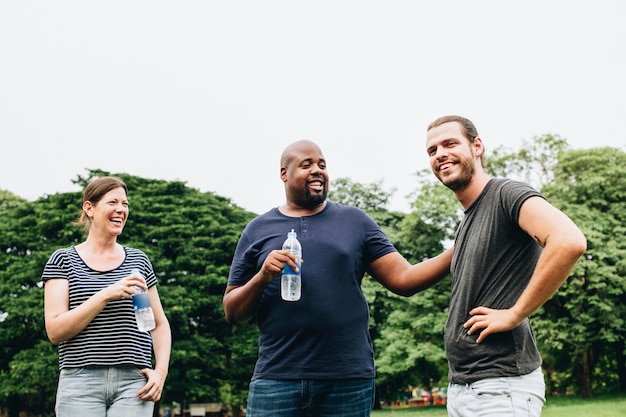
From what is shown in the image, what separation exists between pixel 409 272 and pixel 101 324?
210cm

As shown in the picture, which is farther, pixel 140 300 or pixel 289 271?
pixel 140 300

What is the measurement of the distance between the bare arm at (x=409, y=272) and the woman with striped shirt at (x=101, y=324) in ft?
5.24

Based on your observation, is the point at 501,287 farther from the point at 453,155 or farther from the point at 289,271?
the point at 289,271

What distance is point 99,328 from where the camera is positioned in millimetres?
4207

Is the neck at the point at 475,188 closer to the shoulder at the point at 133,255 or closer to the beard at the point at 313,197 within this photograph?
the beard at the point at 313,197

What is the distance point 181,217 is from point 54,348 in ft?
27.5

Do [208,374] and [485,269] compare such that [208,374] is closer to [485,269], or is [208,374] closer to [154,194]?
[154,194]

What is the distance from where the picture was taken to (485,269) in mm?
3316

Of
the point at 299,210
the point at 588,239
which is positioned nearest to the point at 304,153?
the point at 299,210

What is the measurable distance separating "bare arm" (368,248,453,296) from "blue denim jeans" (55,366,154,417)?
5.93 feet

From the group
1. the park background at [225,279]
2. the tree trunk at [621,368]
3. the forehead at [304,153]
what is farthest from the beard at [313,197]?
the tree trunk at [621,368]

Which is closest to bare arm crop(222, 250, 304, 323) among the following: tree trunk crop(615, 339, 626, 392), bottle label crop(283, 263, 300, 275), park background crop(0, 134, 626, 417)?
bottle label crop(283, 263, 300, 275)

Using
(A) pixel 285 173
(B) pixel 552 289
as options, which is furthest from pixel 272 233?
(B) pixel 552 289

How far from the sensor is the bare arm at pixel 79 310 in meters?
4.08
